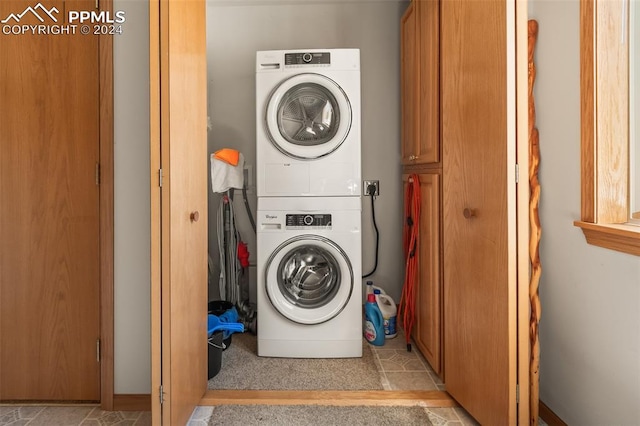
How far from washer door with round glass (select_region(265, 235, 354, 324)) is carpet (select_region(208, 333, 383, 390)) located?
0.84 ft

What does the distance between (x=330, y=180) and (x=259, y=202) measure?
0.45 metres

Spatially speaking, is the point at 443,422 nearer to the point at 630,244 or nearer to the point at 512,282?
the point at 512,282

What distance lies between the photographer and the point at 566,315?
142 cm

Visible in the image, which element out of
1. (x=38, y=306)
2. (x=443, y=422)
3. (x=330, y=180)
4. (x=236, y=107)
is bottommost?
(x=443, y=422)

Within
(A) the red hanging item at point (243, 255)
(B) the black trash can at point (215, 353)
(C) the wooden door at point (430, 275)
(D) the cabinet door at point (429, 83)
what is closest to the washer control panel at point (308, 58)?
(D) the cabinet door at point (429, 83)

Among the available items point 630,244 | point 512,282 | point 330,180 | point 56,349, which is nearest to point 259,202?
point 330,180

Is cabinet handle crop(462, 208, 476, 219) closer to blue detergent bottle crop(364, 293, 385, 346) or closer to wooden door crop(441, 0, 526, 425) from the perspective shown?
wooden door crop(441, 0, 526, 425)

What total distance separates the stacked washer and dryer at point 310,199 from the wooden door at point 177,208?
1.67 feet

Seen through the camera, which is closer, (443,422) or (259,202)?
(443,422)

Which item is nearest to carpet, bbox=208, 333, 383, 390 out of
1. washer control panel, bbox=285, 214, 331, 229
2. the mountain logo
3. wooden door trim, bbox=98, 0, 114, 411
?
wooden door trim, bbox=98, 0, 114, 411

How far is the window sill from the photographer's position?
1094 mm

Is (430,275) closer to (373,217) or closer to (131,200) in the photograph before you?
(373,217)

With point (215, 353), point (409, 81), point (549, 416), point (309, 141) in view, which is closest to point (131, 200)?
point (215, 353)

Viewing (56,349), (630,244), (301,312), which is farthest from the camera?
(301,312)
